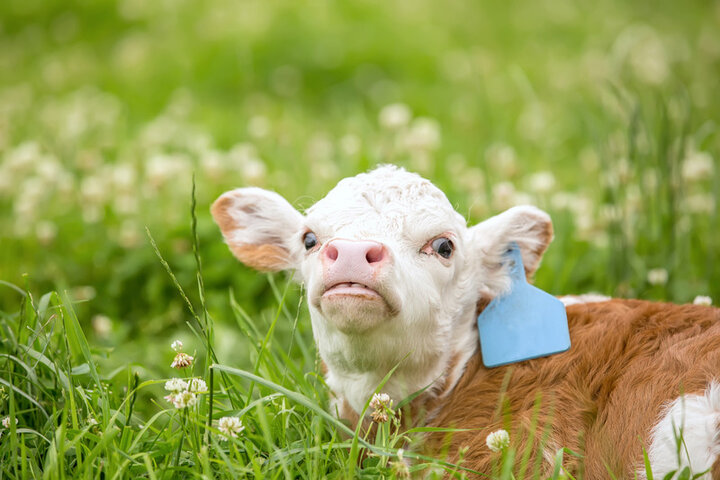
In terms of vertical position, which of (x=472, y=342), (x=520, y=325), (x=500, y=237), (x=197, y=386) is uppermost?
(x=500, y=237)

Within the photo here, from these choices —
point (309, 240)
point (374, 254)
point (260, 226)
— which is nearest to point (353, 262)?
point (374, 254)

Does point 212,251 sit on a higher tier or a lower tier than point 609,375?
lower

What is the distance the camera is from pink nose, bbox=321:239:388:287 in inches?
109

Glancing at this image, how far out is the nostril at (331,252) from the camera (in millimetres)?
2818

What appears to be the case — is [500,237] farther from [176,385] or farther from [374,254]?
[176,385]

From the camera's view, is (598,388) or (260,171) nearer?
(598,388)

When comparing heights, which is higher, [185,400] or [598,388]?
[185,400]

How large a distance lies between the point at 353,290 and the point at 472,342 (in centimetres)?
81

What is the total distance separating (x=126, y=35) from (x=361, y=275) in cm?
1013

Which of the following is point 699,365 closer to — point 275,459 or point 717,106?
point 275,459

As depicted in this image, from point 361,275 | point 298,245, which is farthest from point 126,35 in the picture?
point 361,275

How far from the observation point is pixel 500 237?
346 cm

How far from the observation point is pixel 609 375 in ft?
9.82

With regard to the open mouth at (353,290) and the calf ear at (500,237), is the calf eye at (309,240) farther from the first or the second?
the calf ear at (500,237)
